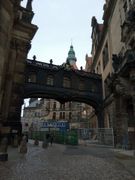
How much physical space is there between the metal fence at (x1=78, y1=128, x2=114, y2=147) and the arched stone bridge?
18.2ft

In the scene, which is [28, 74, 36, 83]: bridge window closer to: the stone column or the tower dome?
the stone column

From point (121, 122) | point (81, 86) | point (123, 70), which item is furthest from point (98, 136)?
point (123, 70)

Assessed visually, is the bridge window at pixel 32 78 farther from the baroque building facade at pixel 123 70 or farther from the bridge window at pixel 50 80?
the baroque building facade at pixel 123 70

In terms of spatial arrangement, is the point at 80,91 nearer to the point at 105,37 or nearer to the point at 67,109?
the point at 105,37

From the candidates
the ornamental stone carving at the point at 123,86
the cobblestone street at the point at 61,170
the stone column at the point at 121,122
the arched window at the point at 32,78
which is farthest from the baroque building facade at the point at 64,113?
the cobblestone street at the point at 61,170

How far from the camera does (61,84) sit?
1310 inches

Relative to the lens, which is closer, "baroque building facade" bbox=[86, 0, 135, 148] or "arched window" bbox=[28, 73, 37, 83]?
"baroque building facade" bbox=[86, 0, 135, 148]

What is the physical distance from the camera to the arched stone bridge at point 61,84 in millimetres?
31438

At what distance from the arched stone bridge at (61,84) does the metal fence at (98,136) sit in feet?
18.2

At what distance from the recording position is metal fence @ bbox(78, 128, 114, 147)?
23.7 m

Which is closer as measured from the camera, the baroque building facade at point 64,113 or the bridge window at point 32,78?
the bridge window at point 32,78

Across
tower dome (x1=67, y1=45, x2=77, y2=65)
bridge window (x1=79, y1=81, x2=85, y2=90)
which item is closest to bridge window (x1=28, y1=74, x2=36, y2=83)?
bridge window (x1=79, y1=81, x2=85, y2=90)

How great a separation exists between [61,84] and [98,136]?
10.8 meters

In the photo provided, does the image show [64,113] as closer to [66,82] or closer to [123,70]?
[66,82]
